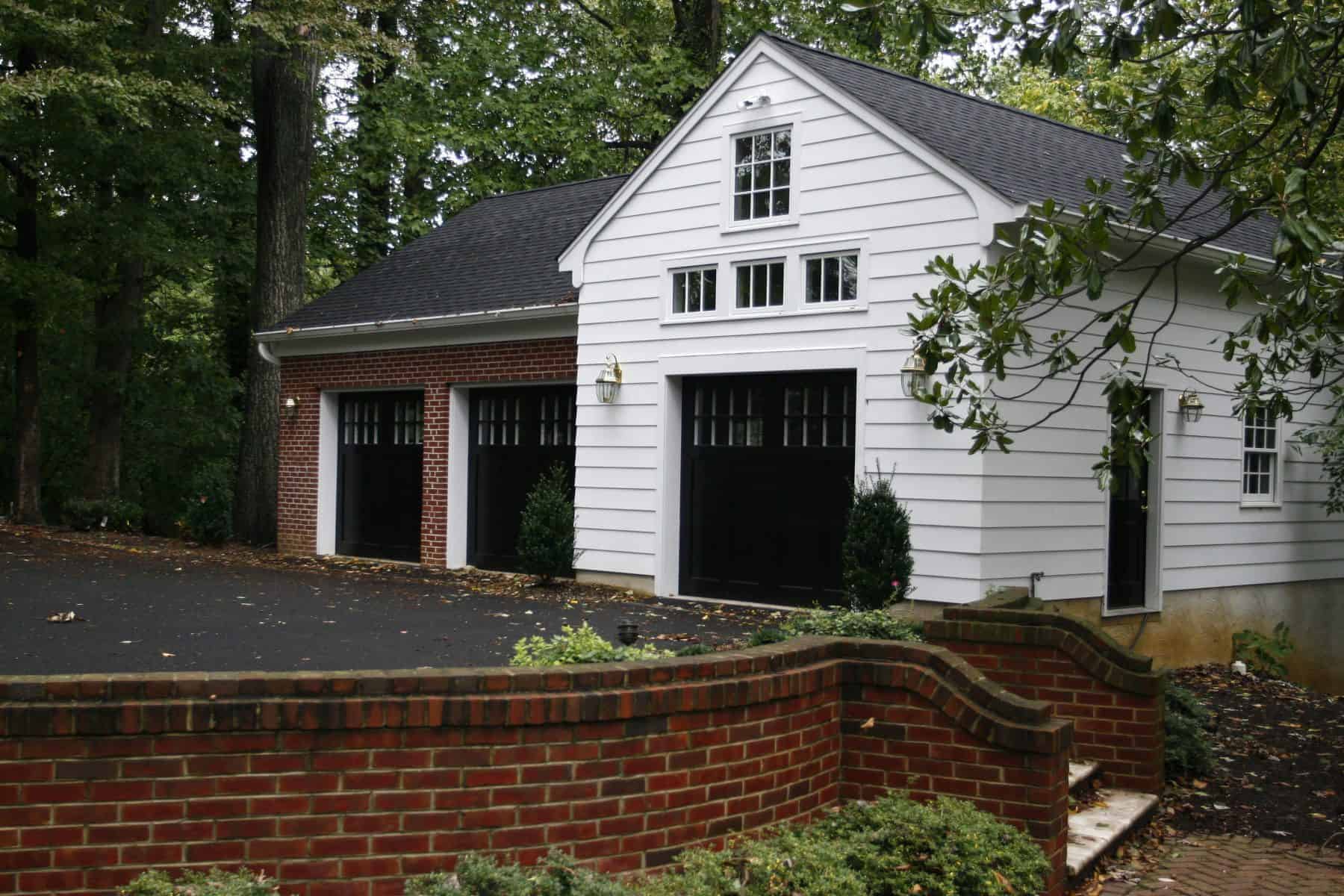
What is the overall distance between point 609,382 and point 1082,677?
7.77 metres

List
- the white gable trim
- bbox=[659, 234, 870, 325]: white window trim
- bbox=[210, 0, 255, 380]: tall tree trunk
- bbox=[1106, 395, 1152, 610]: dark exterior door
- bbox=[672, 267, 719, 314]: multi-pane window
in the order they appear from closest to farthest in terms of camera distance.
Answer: the white gable trim, bbox=[659, 234, 870, 325]: white window trim, bbox=[1106, 395, 1152, 610]: dark exterior door, bbox=[672, 267, 719, 314]: multi-pane window, bbox=[210, 0, 255, 380]: tall tree trunk

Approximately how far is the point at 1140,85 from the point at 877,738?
159 inches

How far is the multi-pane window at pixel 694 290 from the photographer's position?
13.7m

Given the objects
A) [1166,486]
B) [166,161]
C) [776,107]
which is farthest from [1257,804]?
[166,161]

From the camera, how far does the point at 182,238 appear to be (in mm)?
22984

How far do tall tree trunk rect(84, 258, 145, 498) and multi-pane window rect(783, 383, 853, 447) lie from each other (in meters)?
16.9

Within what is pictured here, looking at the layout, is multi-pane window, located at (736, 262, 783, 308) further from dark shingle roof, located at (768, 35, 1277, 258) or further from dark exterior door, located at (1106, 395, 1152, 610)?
dark exterior door, located at (1106, 395, 1152, 610)

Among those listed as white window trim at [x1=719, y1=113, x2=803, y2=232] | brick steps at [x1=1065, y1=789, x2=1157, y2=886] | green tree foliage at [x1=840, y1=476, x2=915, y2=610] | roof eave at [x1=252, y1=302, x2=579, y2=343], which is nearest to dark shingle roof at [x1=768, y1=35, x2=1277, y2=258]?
white window trim at [x1=719, y1=113, x2=803, y2=232]

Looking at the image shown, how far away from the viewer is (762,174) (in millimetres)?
13281

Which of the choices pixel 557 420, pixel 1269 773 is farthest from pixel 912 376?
pixel 557 420

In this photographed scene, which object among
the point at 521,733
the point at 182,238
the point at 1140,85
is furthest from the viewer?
the point at 182,238

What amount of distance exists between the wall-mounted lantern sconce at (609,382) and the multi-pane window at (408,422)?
4160mm

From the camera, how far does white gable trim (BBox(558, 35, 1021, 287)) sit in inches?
444

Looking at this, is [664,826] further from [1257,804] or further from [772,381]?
[772,381]
